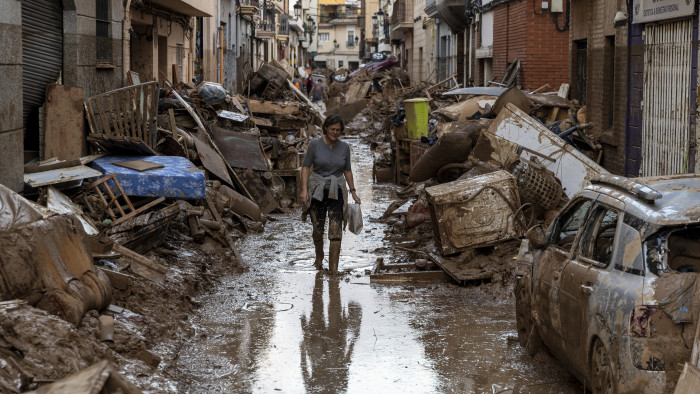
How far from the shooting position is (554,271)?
19.8 feet

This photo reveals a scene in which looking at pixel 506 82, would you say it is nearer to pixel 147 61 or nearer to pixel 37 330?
pixel 147 61

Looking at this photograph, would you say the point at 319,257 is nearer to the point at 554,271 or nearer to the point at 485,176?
the point at 485,176

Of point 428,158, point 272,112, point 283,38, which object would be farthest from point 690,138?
point 283,38

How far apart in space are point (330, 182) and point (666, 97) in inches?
191

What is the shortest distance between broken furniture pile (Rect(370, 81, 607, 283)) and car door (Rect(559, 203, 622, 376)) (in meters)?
3.49

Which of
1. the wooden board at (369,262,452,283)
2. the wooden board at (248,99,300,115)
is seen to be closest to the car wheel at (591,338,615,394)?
the wooden board at (369,262,452,283)

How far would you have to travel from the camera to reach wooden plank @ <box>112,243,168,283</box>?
26.9 feet

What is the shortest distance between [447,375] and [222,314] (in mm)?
2624

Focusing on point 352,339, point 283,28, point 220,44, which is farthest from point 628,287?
point 283,28

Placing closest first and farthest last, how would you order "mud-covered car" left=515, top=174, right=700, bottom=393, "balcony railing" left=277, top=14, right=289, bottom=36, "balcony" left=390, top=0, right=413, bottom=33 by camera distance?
1. "mud-covered car" left=515, top=174, right=700, bottom=393
2. "balcony" left=390, top=0, right=413, bottom=33
3. "balcony railing" left=277, top=14, right=289, bottom=36

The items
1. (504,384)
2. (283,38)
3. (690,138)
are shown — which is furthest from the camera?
(283,38)

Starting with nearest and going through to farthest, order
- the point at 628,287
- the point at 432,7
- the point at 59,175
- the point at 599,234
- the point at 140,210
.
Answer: the point at 628,287 → the point at 599,234 → the point at 59,175 → the point at 140,210 → the point at 432,7

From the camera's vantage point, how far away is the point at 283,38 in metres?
64.2

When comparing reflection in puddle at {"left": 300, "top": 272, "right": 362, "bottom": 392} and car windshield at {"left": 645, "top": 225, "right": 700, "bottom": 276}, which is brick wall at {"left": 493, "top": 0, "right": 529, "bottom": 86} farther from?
car windshield at {"left": 645, "top": 225, "right": 700, "bottom": 276}
